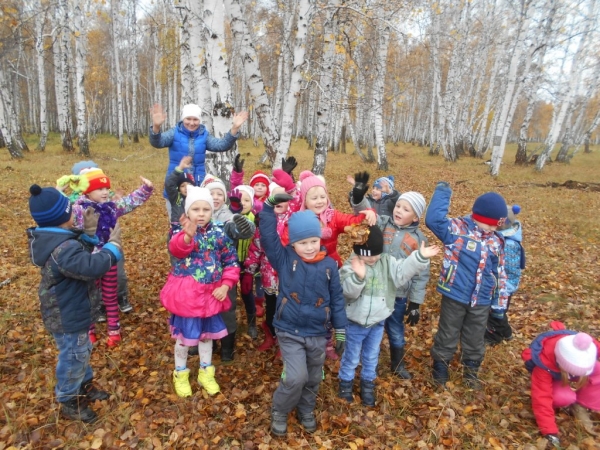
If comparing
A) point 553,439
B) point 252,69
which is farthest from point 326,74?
point 553,439

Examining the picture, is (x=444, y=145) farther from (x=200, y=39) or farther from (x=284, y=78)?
(x=200, y=39)

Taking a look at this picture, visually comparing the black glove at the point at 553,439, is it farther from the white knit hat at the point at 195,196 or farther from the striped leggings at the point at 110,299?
the striped leggings at the point at 110,299

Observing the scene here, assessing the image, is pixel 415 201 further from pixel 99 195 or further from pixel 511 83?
pixel 511 83

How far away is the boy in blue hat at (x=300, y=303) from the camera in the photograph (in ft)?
10.1

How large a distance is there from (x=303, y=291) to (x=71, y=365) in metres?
2.19

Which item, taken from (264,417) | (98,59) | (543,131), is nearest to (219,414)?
(264,417)

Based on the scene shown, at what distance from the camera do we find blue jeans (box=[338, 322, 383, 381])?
11.7ft

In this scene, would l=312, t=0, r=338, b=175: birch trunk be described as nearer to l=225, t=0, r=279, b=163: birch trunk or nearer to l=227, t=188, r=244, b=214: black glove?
l=225, t=0, r=279, b=163: birch trunk

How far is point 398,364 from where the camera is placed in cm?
418

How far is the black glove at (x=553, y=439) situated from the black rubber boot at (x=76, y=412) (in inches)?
166

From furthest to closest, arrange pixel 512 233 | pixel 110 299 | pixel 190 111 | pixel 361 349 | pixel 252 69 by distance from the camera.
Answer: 1. pixel 252 69
2. pixel 190 111
3. pixel 512 233
4. pixel 110 299
5. pixel 361 349

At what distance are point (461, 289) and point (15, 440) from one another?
431cm

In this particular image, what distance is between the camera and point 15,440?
2941mm

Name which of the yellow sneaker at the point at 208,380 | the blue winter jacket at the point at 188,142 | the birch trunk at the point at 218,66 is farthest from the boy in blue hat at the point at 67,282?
the birch trunk at the point at 218,66
